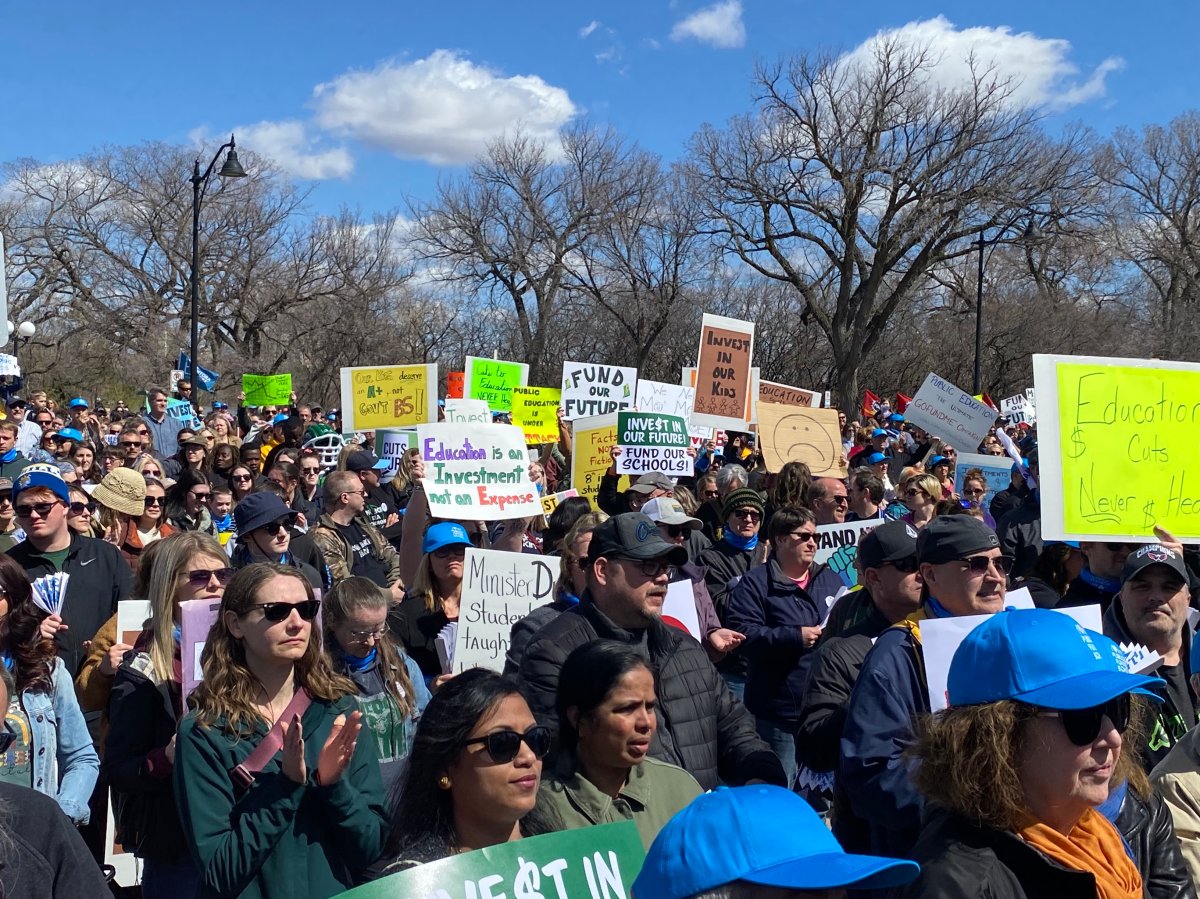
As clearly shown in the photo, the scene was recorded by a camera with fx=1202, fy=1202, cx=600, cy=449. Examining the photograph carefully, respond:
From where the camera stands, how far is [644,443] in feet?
34.3

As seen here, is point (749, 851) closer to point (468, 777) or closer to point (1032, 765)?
point (1032, 765)

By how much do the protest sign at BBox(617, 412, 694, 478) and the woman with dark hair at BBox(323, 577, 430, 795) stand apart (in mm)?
6076

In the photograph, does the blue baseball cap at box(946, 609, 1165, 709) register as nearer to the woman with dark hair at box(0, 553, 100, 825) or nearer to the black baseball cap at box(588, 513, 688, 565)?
the black baseball cap at box(588, 513, 688, 565)

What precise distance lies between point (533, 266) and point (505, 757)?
41.2 meters

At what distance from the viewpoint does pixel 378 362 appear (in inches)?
1807

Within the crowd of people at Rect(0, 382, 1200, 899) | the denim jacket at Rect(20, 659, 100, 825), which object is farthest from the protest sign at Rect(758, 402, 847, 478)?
the denim jacket at Rect(20, 659, 100, 825)

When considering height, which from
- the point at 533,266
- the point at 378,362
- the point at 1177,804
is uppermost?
the point at 533,266

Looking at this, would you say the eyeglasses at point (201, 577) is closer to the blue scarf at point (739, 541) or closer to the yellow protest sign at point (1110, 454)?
the yellow protest sign at point (1110, 454)

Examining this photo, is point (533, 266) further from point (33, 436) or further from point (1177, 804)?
point (1177, 804)

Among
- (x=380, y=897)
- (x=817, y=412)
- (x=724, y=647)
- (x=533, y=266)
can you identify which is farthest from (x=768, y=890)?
(x=533, y=266)

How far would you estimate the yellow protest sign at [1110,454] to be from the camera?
5125 mm

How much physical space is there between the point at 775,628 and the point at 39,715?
327 cm

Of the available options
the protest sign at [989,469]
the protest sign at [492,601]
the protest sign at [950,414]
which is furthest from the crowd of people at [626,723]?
the protest sign at [950,414]

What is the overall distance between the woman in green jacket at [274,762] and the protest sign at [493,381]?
33.6 ft
